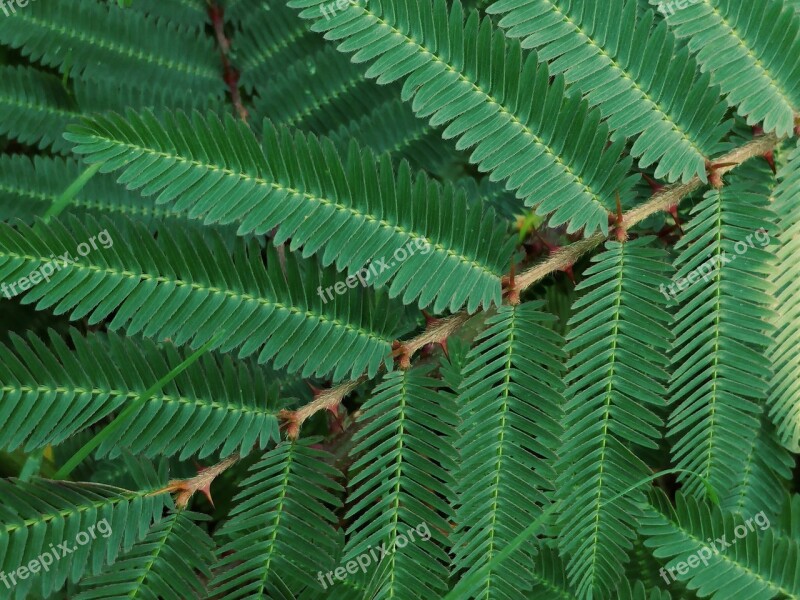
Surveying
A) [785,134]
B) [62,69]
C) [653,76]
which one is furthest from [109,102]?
[785,134]

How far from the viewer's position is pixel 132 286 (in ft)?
5.28

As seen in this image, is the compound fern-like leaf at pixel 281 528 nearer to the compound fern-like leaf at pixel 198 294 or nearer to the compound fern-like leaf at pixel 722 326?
the compound fern-like leaf at pixel 198 294

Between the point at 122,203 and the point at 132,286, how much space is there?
28.6 inches

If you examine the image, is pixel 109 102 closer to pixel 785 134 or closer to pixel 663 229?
pixel 663 229

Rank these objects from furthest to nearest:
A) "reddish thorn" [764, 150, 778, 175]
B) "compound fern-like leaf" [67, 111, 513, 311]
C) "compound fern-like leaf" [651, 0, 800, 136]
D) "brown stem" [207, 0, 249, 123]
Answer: "brown stem" [207, 0, 249, 123], "reddish thorn" [764, 150, 778, 175], "compound fern-like leaf" [651, 0, 800, 136], "compound fern-like leaf" [67, 111, 513, 311]

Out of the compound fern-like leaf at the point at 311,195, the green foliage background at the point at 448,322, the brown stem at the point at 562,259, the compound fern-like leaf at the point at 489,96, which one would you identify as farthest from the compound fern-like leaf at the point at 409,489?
the compound fern-like leaf at the point at 489,96

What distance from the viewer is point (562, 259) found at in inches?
70.2

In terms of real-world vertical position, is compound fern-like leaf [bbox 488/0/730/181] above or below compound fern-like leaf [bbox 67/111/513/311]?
above

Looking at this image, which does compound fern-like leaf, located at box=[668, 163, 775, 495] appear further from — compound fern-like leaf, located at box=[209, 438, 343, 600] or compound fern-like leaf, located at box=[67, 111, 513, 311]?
compound fern-like leaf, located at box=[209, 438, 343, 600]

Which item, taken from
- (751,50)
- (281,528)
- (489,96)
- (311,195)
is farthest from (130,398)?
(751,50)

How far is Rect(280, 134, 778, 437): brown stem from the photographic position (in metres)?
1.75

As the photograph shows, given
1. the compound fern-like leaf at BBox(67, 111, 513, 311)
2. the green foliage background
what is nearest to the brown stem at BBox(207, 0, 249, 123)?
the green foliage background

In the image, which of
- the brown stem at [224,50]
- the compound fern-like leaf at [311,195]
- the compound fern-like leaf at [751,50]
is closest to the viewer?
the compound fern-like leaf at [311,195]

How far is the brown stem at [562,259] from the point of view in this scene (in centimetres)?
175
